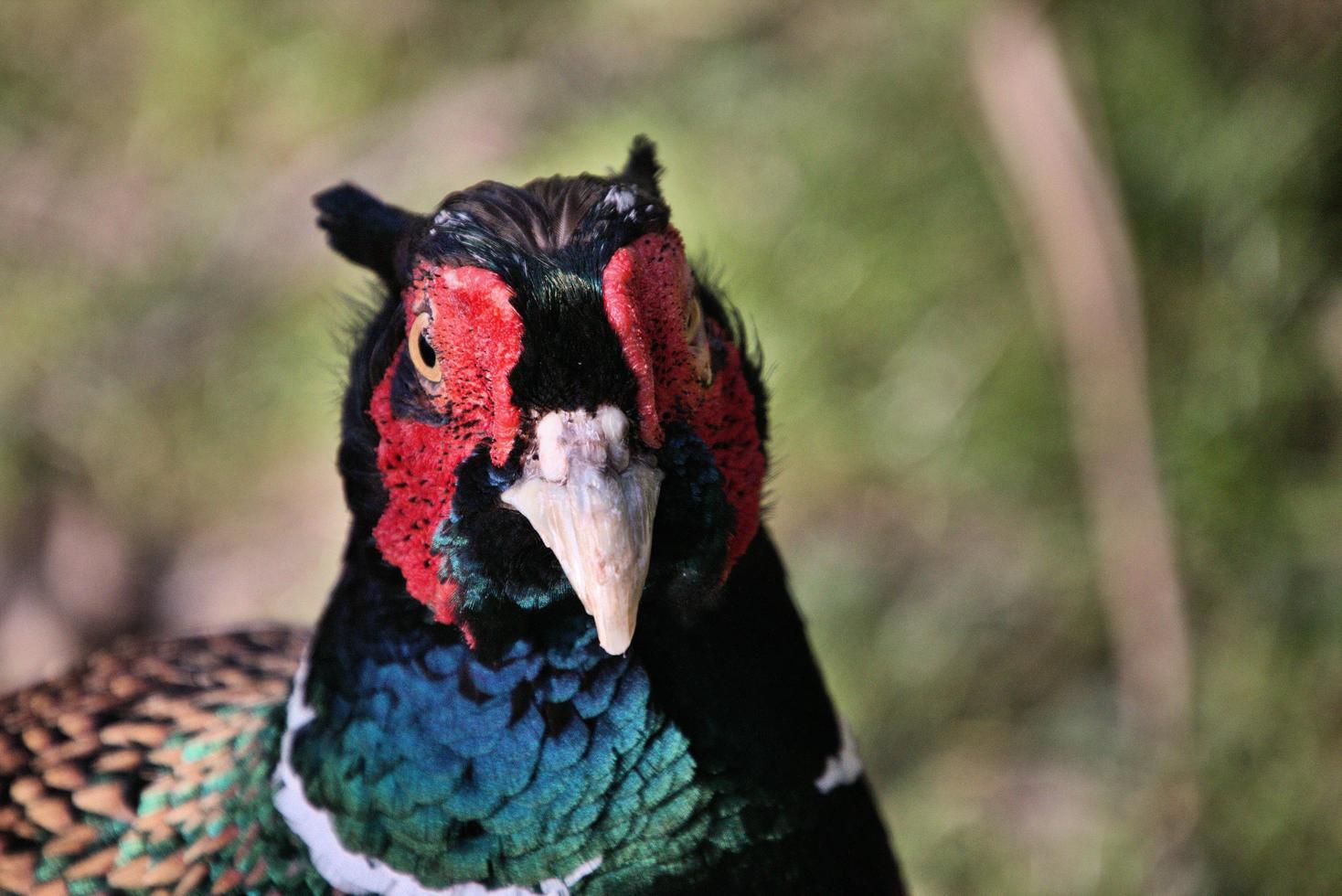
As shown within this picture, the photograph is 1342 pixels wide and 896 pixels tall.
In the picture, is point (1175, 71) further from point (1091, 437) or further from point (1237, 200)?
point (1091, 437)

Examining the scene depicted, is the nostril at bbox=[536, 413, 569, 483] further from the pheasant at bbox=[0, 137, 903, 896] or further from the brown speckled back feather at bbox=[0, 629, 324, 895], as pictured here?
the brown speckled back feather at bbox=[0, 629, 324, 895]

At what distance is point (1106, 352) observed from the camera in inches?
155

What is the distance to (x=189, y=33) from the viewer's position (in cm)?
619

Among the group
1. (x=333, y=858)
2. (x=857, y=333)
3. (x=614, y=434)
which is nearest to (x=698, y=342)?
(x=614, y=434)

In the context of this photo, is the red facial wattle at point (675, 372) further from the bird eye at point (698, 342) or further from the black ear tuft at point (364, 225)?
the black ear tuft at point (364, 225)

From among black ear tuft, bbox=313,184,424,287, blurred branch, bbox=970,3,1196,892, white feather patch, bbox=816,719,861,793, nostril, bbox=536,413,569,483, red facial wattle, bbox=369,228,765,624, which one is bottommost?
white feather patch, bbox=816,719,861,793

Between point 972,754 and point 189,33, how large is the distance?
4.75m

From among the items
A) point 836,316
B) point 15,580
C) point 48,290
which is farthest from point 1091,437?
point 48,290

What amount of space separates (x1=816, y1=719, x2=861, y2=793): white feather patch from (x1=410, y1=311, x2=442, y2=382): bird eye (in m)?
0.75

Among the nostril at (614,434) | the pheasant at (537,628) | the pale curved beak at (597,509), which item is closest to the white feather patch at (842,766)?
the pheasant at (537,628)

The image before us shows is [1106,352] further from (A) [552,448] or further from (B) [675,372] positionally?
(A) [552,448]

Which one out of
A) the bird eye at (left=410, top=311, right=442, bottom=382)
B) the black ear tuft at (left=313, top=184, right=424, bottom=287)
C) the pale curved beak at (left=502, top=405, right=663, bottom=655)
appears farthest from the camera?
the black ear tuft at (left=313, top=184, right=424, bottom=287)

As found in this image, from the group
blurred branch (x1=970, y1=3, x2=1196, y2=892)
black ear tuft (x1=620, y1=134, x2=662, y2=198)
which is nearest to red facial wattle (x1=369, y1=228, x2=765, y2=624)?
black ear tuft (x1=620, y1=134, x2=662, y2=198)

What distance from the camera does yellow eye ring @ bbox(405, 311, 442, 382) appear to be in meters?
1.49
